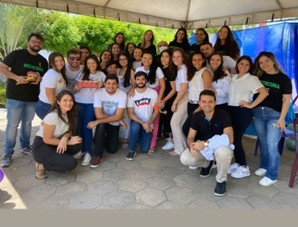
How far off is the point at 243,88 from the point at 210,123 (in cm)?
59

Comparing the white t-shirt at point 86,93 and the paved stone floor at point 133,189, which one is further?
the white t-shirt at point 86,93

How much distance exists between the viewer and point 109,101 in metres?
3.82

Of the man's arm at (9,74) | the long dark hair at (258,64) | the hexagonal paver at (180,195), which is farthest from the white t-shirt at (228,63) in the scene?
the man's arm at (9,74)

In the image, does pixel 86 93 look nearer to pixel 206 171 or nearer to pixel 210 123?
pixel 210 123

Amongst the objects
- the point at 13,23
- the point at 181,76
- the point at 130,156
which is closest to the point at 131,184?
the point at 130,156

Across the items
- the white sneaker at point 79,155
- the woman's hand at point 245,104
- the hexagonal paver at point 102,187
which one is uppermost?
the woman's hand at point 245,104

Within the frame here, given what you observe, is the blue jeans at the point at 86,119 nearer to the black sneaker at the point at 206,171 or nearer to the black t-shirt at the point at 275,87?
the black sneaker at the point at 206,171

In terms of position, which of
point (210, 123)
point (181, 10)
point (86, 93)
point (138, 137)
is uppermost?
point (181, 10)

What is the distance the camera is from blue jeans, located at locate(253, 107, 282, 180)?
3.11 meters

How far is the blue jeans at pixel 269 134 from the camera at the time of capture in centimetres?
311

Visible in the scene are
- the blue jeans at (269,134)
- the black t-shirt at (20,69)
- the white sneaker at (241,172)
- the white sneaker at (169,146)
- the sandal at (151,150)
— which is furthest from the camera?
the white sneaker at (169,146)

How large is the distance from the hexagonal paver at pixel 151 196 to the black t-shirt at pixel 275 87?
1.56 m

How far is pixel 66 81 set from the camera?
12.0 feet

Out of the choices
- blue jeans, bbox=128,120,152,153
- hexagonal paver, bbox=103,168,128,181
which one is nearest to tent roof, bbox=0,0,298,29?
blue jeans, bbox=128,120,152,153
